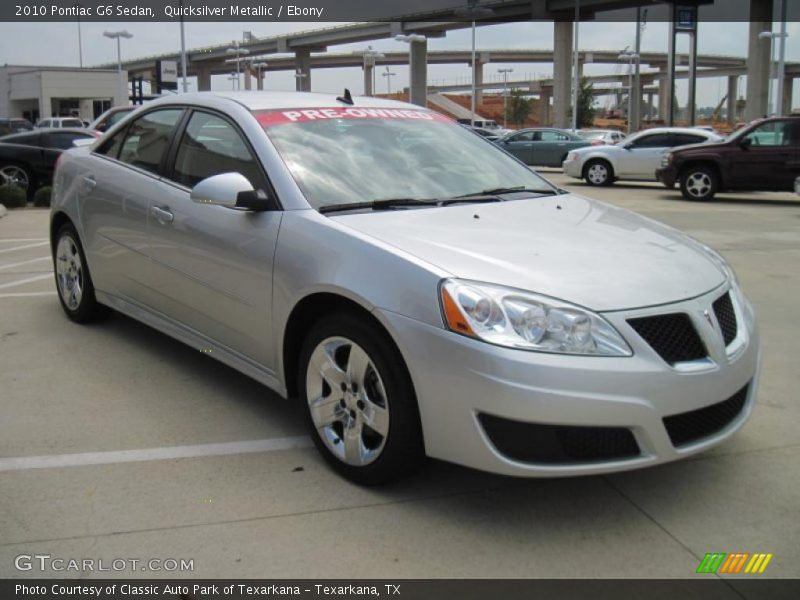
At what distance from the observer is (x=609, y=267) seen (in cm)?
322

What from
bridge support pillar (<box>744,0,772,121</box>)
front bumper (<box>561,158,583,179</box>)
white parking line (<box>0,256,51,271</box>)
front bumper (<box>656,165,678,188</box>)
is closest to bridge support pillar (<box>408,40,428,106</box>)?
bridge support pillar (<box>744,0,772,121</box>)

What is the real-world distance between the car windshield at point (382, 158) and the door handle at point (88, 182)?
1.74 meters

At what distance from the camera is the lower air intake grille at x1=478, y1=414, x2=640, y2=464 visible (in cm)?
288

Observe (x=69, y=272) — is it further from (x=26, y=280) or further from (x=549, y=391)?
(x=549, y=391)

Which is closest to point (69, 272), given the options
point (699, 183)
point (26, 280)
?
point (26, 280)

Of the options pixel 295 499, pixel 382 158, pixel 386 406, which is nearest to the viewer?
pixel 386 406

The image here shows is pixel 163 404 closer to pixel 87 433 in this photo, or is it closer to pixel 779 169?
pixel 87 433

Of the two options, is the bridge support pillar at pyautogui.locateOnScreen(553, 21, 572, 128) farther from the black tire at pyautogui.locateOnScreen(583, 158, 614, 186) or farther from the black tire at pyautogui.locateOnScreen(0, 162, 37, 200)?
the black tire at pyautogui.locateOnScreen(0, 162, 37, 200)

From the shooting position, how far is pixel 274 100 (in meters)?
4.45

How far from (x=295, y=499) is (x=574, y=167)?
726 inches

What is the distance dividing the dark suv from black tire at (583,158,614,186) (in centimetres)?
356

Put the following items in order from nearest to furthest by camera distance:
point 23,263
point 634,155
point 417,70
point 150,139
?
1. point 150,139
2. point 23,263
3. point 634,155
4. point 417,70

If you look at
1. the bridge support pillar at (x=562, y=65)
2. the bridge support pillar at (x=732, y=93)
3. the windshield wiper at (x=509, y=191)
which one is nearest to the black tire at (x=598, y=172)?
the windshield wiper at (x=509, y=191)

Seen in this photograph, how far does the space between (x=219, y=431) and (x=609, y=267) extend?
2035 millimetres
